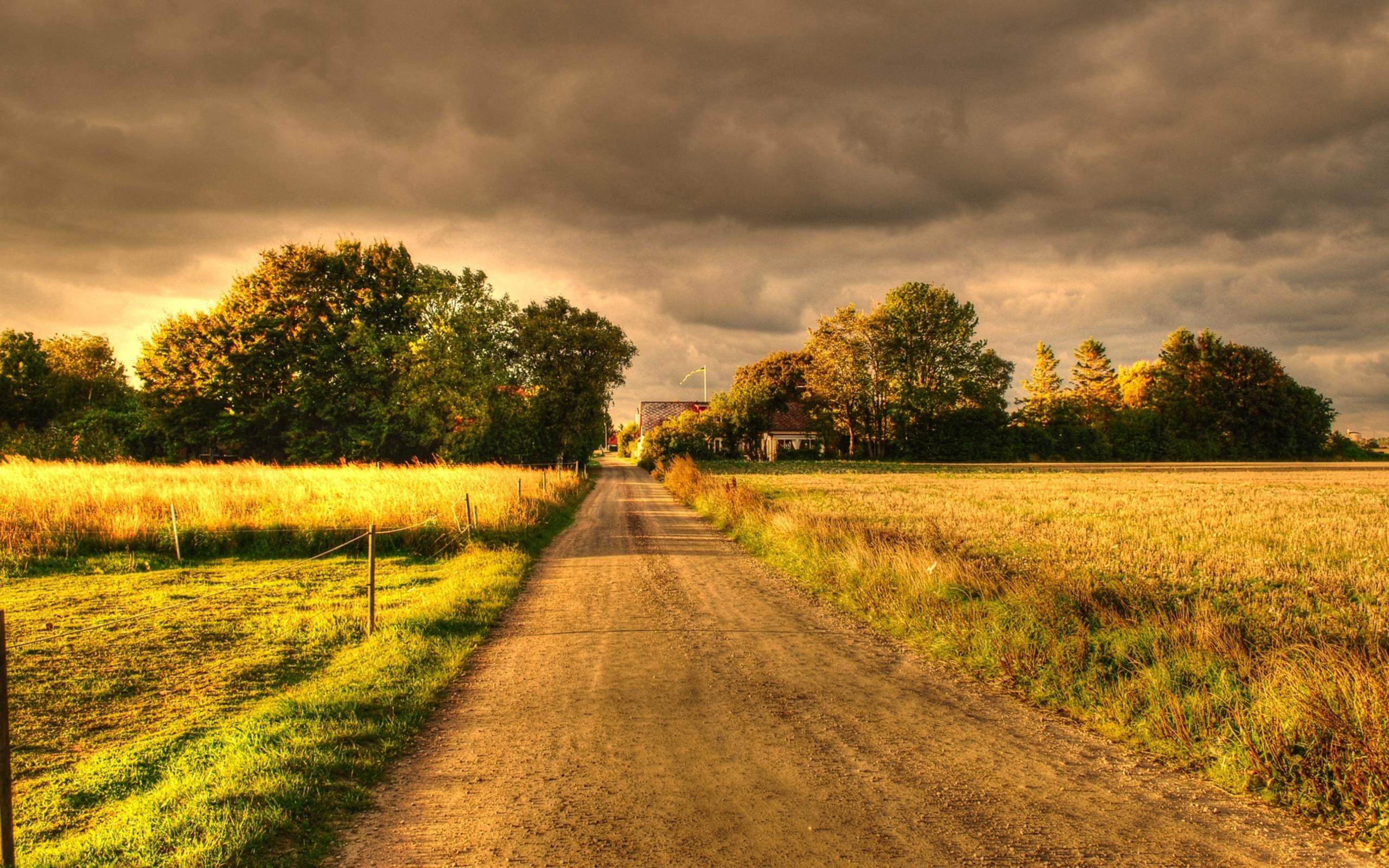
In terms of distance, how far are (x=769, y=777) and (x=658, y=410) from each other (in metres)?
83.7

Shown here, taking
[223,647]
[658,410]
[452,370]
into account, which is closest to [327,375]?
[452,370]

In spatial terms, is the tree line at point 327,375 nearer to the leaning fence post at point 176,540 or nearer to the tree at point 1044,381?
the leaning fence post at point 176,540

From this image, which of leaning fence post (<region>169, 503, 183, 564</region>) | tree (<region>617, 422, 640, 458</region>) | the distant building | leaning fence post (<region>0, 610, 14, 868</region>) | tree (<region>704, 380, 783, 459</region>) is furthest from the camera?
tree (<region>617, 422, 640, 458</region>)

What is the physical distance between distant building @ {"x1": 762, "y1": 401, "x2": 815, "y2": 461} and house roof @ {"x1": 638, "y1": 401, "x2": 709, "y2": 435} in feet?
49.8

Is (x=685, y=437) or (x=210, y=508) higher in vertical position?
(x=685, y=437)

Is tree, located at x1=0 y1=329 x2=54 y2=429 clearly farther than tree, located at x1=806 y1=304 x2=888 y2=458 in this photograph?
No

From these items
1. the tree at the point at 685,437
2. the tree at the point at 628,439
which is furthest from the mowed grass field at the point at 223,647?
the tree at the point at 628,439

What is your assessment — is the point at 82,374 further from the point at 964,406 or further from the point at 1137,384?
the point at 1137,384

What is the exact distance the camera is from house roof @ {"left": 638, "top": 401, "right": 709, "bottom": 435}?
→ 281 feet

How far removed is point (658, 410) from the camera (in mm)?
87938

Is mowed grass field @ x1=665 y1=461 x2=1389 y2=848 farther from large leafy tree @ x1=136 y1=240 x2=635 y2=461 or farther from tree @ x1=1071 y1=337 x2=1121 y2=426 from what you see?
tree @ x1=1071 y1=337 x2=1121 y2=426

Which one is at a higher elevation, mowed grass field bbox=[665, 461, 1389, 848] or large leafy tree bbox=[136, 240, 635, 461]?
large leafy tree bbox=[136, 240, 635, 461]

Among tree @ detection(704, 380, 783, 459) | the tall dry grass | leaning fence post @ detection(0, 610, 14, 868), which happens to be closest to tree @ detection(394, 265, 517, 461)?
the tall dry grass

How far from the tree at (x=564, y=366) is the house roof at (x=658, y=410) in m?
39.9
